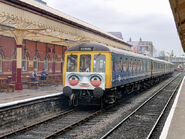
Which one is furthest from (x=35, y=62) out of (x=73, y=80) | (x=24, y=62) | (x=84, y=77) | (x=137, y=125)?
(x=137, y=125)

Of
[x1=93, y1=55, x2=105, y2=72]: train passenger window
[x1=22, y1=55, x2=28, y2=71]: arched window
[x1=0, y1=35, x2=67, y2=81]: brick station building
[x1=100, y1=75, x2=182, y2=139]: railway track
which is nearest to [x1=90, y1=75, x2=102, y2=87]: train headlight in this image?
[x1=93, y1=55, x2=105, y2=72]: train passenger window

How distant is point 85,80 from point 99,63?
965mm

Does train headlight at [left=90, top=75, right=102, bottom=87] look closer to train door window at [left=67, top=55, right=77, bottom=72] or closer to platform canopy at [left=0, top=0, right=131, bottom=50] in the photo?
train door window at [left=67, top=55, right=77, bottom=72]

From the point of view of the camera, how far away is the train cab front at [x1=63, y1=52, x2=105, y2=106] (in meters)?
10.8

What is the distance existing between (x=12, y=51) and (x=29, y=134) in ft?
40.6

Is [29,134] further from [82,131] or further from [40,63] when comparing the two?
[40,63]

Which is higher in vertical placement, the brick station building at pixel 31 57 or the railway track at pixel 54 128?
the brick station building at pixel 31 57

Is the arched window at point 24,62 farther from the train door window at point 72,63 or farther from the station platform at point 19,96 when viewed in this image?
the train door window at point 72,63

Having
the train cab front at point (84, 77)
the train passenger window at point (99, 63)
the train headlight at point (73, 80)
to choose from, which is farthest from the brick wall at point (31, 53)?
the train passenger window at point (99, 63)

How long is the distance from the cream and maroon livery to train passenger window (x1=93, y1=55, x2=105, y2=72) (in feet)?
0.79

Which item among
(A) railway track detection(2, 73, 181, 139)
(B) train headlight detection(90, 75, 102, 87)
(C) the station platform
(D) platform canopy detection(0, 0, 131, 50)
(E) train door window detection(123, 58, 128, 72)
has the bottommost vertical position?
(A) railway track detection(2, 73, 181, 139)

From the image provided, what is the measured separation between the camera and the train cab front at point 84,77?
424 inches

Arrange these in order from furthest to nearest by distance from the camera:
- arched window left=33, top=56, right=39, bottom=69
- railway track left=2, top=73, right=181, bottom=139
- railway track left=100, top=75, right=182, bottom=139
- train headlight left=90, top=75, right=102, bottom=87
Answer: arched window left=33, top=56, right=39, bottom=69 → train headlight left=90, top=75, right=102, bottom=87 → railway track left=100, top=75, right=182, bottom=139 → railway track left=2, top=73, right=181, bottom=139

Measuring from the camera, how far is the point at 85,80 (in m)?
10.9
